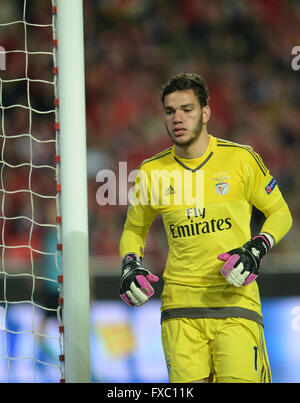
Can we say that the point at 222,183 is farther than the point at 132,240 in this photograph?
No

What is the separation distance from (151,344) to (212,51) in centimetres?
385

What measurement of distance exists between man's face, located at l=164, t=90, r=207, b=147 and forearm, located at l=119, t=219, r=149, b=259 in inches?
18.8

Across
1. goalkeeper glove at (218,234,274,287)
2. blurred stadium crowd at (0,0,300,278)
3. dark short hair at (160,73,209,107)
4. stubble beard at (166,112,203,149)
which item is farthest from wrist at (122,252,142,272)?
blurred stadium crowd at (0,0,300,278)

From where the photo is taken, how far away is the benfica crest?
3.17m

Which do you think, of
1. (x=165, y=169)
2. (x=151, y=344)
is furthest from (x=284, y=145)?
(x=165, y=169)

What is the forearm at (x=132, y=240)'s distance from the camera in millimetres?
3307

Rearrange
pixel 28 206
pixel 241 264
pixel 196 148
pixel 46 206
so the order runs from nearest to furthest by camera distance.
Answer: pixel 241 264, pixel 196 148, pixel 46 206, pixel 28 206

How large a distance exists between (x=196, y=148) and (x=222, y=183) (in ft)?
0.72

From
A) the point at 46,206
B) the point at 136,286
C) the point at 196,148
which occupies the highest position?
the point at 46,206

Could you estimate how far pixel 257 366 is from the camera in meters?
3.05

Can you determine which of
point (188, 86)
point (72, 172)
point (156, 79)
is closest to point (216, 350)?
point (72, 172)

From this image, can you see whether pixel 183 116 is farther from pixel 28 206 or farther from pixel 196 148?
pixel 28 206

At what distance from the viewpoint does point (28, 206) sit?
681cm

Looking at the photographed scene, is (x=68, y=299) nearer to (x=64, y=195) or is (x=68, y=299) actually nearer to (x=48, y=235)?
(x=64, y=195)
